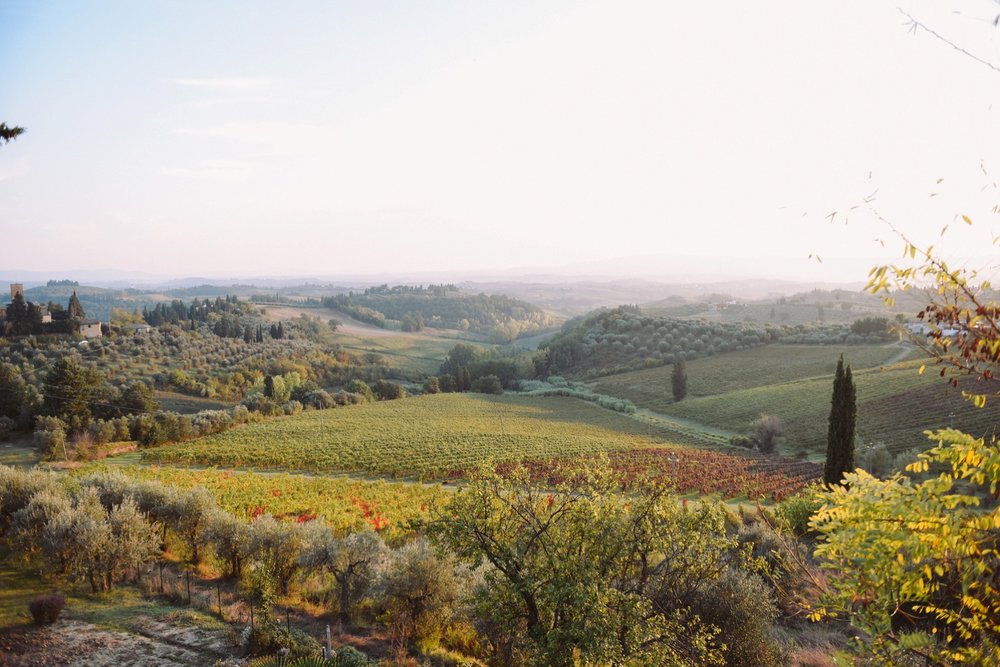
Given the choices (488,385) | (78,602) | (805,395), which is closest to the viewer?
(78,602)

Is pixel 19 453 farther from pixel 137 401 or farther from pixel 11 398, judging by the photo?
pixel 137 401

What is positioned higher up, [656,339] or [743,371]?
[656,339]

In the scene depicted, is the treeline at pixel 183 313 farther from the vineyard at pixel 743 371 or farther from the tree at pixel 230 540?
the tree at pixel 230 540

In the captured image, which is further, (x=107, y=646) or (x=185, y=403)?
(x=185, y=403)

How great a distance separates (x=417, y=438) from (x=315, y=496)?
75.0 feet

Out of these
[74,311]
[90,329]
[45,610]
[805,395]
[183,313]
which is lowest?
[805,395]

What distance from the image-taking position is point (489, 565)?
16156 millimetres

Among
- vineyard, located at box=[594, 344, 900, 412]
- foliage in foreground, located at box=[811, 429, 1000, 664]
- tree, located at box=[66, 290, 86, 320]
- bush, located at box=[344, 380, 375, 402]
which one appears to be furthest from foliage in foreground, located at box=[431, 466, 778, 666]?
tree, located at box=[66, 290, 86, 320]

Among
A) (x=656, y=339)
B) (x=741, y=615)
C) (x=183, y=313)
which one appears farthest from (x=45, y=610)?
(x=183, y=313)

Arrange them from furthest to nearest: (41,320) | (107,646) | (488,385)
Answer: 1. (488,385)
2. (41,320)
3. (107,646)

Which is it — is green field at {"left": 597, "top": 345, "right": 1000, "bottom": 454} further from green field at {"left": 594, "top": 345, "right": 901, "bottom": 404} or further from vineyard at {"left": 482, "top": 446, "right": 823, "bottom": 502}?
vineyard at {"left": 482, "top": 446, "right": 823, "bottom": 502}

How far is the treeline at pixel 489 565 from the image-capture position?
10.5 meters

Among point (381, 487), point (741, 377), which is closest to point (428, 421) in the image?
point (381, 487)

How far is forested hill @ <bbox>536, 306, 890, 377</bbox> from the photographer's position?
3669 inches
